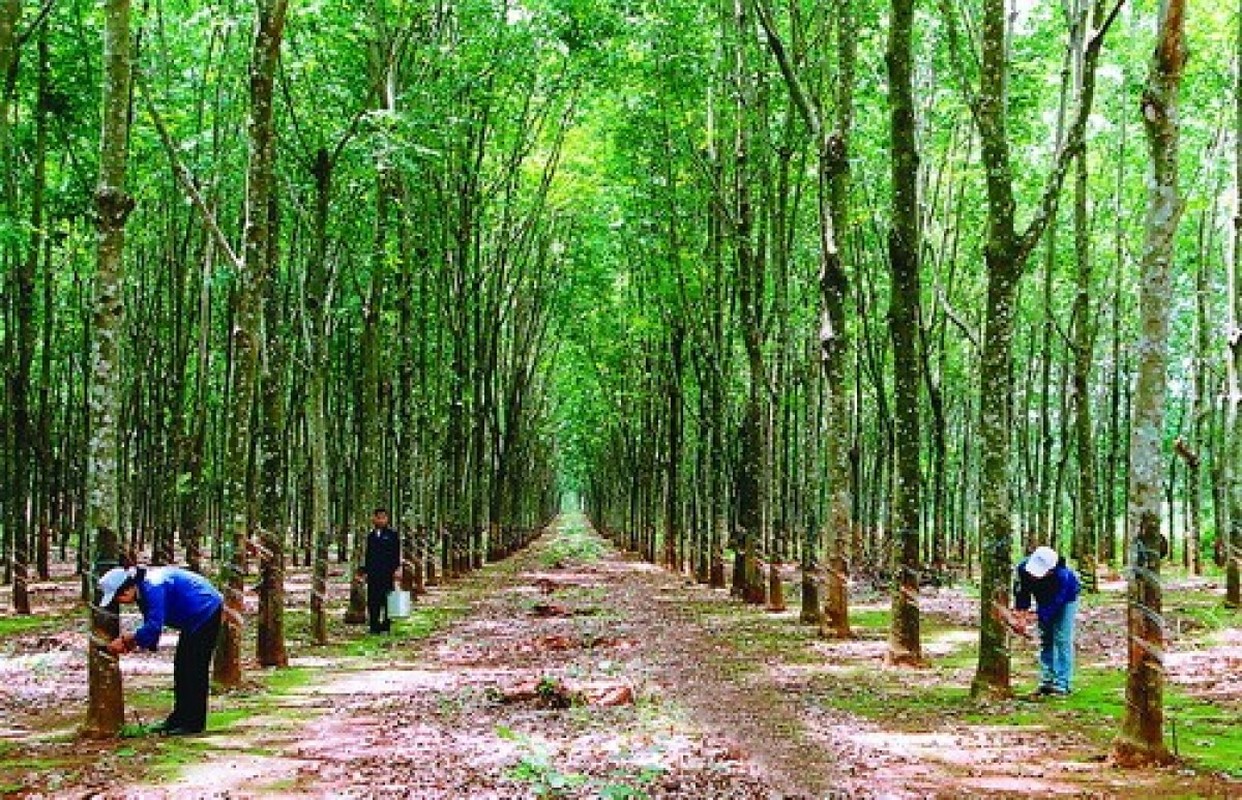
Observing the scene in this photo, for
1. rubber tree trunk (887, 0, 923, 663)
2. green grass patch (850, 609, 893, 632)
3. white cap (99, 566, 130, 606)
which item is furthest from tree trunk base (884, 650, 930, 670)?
white cap (99, 566, 130, 606)

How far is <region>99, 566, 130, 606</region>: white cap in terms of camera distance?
424 inches

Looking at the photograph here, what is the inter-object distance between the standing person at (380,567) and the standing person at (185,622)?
9.33m

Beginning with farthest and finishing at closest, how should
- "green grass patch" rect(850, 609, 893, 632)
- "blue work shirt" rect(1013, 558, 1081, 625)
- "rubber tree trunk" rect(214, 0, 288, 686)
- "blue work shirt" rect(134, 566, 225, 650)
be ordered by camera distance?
"green grass patch" rect(850, 609, 893, 632) → "rubber tree trunk" rect(214, 0, 288, 686) → "blue work shirt" rect(1013, 558, 1081, 625) → "blue work shirt" rect(134, 566, 225, 650)

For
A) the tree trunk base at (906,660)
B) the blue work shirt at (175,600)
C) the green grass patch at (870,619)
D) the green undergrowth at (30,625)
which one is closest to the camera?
the blue work shirt at (175,600)

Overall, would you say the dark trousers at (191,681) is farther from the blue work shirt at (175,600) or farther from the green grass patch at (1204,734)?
the green grass patch at (1204,734)

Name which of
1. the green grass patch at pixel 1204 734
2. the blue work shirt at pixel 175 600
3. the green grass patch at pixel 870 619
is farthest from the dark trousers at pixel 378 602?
the green grass patch at pixel 1204 734

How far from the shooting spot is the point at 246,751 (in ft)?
35.2

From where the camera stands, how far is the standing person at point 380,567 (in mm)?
21062

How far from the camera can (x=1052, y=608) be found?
13.9 meters

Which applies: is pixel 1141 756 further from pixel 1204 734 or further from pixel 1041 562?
pixel 1041 562

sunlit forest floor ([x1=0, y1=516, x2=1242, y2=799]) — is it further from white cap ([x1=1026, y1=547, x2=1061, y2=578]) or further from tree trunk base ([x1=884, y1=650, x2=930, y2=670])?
white cap ([x1=1026, y1=547, x2=1061, y2=578])

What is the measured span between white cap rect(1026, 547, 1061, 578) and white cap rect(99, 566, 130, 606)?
9.61 m

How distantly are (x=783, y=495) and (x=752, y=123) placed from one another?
546 inches

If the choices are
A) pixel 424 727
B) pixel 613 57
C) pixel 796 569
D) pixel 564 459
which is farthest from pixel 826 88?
pixel 564 459
